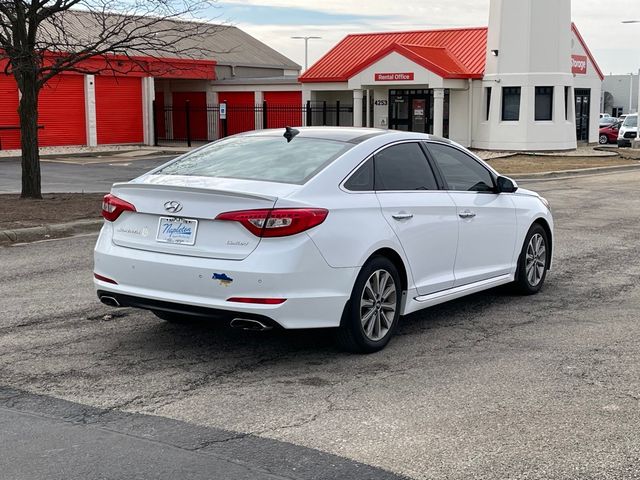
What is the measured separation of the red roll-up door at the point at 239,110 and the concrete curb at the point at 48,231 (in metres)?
33.9

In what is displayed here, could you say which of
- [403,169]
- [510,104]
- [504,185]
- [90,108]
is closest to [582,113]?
[510,104]

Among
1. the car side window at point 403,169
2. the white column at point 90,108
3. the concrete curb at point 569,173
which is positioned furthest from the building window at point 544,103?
the car side window at point 403,169

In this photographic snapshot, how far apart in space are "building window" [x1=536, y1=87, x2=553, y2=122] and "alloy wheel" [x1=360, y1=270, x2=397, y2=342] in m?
33.9

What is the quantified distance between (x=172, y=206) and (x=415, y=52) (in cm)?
3395

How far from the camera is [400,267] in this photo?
6.71 m

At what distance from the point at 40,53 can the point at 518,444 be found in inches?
546

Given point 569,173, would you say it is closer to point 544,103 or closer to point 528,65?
point 528,65

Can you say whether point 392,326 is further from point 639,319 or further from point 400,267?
point 639,319

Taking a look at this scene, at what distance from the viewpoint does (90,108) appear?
4069 centimetres

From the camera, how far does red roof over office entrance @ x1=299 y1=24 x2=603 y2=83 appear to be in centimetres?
3897

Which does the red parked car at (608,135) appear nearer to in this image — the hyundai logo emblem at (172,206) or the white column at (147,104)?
the white column at (147,104)

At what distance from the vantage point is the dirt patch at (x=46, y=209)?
42.9 ft

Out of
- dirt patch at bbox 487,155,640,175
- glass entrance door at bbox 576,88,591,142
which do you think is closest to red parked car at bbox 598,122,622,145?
glass entrance door at bbox 576,88,591,142

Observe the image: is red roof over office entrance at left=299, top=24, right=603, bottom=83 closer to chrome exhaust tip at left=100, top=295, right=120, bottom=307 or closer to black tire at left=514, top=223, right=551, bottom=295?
black tire at left=514, top=223, right=551, bottom=295
